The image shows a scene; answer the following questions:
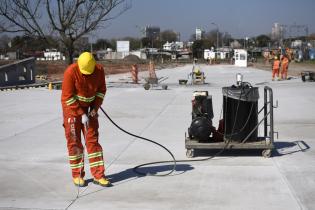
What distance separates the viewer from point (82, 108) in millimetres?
6406

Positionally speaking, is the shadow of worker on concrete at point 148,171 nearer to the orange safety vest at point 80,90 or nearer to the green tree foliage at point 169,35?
the orange safety vest at point 80,90

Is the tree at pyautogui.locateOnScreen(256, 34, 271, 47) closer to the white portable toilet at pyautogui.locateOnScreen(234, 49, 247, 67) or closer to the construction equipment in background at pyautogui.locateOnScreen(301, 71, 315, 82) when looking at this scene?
the white portable toilet at pyautogui.locateOnScreen(234, 49, 247, 67)

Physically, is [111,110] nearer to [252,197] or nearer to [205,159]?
[205,159]

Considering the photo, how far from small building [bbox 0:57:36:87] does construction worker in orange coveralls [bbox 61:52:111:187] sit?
23847 mm

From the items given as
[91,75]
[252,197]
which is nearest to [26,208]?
[91,75]

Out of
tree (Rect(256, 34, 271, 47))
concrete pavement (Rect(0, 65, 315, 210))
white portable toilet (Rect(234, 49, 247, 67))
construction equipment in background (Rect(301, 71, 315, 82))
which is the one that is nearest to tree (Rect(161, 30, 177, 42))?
tree (Rect(256, 34, 271, 47))

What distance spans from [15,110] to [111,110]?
9.46 ft

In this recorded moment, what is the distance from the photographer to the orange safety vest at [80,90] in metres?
6.18

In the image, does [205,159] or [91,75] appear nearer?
[91,75]

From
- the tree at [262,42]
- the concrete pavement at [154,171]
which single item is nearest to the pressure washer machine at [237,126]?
the concrete pavement at [154,171]

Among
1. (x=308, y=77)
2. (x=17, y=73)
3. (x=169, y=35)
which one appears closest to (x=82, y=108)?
(x=308, y=77)

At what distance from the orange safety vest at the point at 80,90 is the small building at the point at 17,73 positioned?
23880mm

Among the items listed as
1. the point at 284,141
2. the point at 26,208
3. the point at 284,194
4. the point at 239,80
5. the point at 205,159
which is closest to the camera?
the point at 26,208

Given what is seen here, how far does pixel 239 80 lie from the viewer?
8781mm
